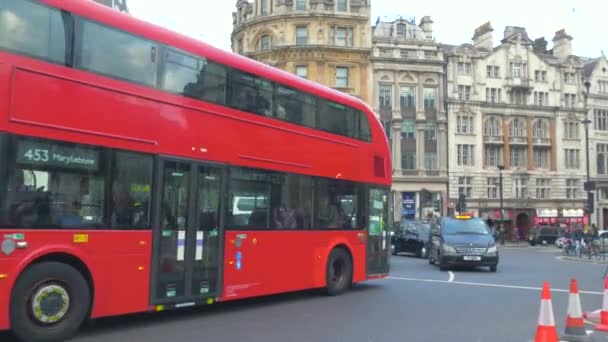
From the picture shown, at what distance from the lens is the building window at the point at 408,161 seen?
58.8m

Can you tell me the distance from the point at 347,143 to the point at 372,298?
3480 millimetres

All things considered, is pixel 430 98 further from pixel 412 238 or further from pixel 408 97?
pixel 412 238

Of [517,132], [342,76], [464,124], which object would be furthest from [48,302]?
[517,132]

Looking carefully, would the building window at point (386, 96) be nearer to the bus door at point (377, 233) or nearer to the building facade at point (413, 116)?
the building facade at point (413, 116)

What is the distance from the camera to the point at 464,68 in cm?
6162

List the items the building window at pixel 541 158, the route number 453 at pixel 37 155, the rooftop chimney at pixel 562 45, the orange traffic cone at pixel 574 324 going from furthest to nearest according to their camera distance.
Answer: the rooftop chimney at pixel 562 45
the building window at pixel 541 158
the orange traffic cone at pixel 574 324
the route number 453 at pixel 37 155

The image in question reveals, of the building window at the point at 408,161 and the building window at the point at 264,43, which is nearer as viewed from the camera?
the building window at the point at 264,43

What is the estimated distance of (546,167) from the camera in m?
62.8

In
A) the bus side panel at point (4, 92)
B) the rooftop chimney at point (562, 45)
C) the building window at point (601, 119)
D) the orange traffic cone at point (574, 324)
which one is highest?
the rooftop chimney at point (562, 45)

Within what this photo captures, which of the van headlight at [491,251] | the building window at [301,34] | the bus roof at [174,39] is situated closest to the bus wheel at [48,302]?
the bus roof at [174,39]

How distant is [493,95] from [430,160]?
34.4ft

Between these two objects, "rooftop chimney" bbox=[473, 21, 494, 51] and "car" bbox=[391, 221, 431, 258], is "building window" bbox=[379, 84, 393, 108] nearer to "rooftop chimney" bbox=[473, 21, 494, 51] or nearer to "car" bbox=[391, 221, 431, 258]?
"rooftop chimney" bbox=[473, 21, 494, 51]

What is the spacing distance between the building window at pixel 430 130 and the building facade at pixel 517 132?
5.58 feet

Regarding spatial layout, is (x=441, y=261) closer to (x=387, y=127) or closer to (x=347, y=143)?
(x=347, y=143)
